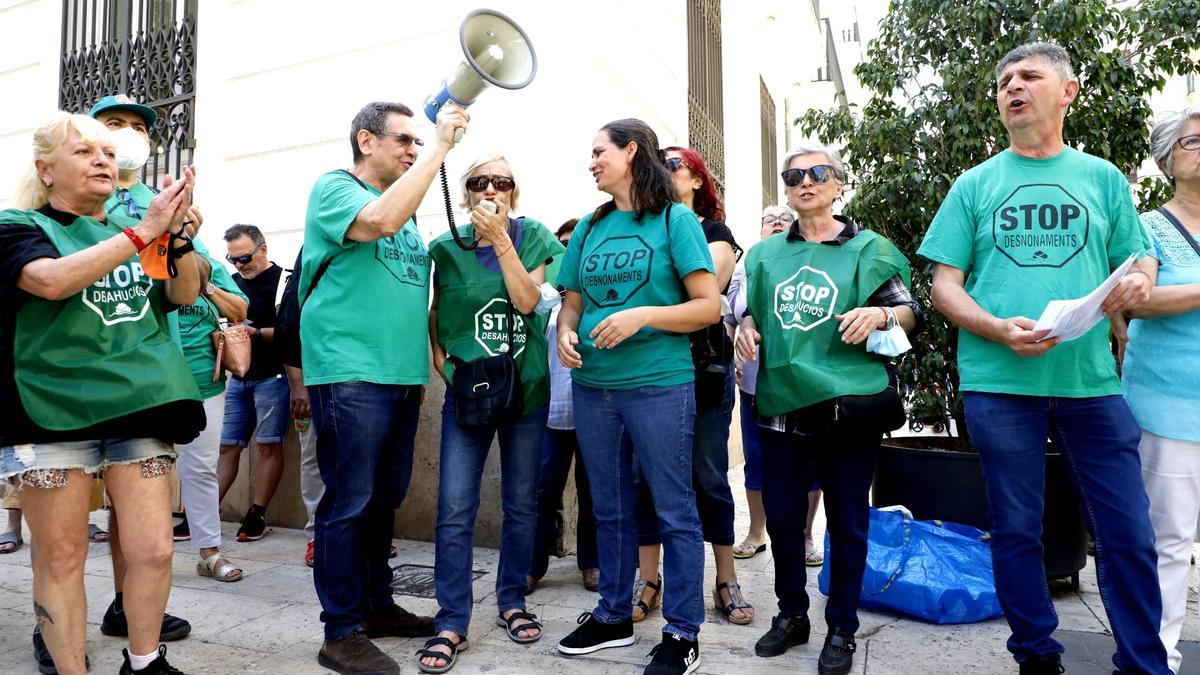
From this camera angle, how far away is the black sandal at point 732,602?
3.32 meters

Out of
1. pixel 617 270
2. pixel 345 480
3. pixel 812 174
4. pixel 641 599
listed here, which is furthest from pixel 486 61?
pixel 641 599

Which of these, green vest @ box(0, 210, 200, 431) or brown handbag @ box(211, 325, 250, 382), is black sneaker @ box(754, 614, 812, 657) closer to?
green vest @ box(0, 210, 200, 431)

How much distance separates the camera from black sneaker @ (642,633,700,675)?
104 inches

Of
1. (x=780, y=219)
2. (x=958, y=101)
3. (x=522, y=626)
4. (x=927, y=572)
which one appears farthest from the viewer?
(x=780, y=219)

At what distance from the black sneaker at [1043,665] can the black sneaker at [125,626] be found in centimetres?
301

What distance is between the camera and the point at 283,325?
3252mm

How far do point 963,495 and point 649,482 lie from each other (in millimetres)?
1779

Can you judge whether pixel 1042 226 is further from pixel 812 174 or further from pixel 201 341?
pixel 201 341

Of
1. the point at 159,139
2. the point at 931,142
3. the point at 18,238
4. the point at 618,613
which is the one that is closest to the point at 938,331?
the point at 931,142

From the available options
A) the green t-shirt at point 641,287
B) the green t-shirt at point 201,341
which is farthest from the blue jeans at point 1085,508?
the green t-shirt at point 201,341

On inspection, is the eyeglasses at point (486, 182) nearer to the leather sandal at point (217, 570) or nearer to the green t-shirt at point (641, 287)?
the green t-shirt at point (641, 287)

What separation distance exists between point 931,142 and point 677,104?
4009 millimetres

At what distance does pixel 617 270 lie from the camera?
2.83 m

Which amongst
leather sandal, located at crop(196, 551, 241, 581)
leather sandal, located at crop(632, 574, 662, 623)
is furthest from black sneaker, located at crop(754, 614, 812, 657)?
leather sandal, located at crop(196, 551, 241, 581)
